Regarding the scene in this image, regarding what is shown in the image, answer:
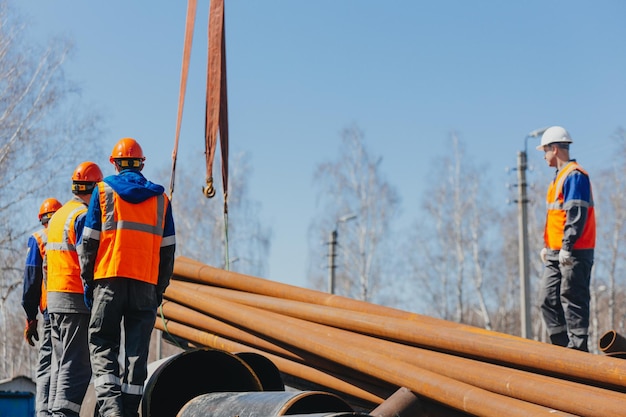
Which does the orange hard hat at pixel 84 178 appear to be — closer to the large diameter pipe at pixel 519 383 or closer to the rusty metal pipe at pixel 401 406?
the large diameter pipe at pixel 519 383

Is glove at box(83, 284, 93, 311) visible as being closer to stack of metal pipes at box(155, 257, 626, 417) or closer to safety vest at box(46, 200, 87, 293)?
safety vest at box(46, 200, 87, 293)

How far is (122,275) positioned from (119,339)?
17.2 inches

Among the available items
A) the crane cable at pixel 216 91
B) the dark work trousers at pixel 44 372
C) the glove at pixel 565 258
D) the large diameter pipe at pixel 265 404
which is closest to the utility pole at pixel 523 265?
the glove at pixel 565 258

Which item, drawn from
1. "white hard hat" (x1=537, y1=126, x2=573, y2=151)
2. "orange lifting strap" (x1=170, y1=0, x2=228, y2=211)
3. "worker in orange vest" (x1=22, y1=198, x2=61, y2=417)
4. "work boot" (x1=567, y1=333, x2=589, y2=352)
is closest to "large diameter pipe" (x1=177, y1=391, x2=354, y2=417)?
"orange lifting strap" (x1=170, y1=0, x2=228, y2=211)

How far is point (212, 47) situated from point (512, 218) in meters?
35.5

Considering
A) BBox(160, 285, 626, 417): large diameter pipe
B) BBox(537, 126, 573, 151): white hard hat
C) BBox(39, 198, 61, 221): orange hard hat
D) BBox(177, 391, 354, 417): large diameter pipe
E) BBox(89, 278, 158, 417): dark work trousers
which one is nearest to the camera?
BBox(177, 391, 354, 417): large diameter pipe

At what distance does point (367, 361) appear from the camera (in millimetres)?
5488

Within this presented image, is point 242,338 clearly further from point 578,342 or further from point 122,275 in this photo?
point 578,342

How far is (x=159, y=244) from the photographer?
5.70 m

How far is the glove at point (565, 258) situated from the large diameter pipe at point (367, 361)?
2.30 meters

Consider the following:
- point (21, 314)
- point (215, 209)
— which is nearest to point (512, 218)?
point (215, 209)

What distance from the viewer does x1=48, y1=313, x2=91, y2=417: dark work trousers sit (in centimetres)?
602

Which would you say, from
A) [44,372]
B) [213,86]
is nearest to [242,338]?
[44,372]

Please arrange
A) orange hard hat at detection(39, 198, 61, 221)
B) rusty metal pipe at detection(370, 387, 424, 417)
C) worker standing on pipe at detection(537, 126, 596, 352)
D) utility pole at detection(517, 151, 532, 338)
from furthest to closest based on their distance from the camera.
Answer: utility pole at detection(517, 151, 532, 338) < orange hard hat at detection(39, 198, 61, 221) < worker standing on pipe at detection(537, 126, 596, 352) < rusty metal pipe at detection(370, 387, 424, 417)
